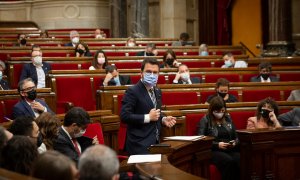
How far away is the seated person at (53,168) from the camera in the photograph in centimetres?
262

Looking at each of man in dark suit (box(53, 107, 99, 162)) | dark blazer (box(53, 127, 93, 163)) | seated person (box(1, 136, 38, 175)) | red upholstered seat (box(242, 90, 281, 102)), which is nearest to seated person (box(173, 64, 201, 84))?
red upholstered seat (box(242, 90, 281, 102))

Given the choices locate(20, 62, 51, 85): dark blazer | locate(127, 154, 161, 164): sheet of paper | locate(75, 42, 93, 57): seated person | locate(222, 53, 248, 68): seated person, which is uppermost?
locate(75, 42, 93, 57): seated person

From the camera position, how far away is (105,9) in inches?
744

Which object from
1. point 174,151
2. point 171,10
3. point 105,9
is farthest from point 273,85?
point 105,9

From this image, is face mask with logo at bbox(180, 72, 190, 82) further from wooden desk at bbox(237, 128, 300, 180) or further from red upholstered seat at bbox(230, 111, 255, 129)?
wooden desk at bbox(237, 128, 300, 180)

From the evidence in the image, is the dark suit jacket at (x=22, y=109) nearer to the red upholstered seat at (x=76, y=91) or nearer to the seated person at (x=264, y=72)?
the red upholstered seat at (x=76, y=91)

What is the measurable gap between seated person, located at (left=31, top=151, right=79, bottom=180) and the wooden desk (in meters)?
3.20

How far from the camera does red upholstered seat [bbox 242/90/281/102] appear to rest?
25.9 ft

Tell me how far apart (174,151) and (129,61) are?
5.54m

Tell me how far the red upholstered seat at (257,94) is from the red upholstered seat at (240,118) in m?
1.04

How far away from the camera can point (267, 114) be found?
6.23m

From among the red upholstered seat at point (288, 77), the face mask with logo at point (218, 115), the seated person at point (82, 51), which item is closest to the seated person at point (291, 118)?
the face mask with logo at point (218, 115)

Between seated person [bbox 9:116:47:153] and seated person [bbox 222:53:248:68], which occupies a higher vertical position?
seated person [bbox 222:53:248:68]

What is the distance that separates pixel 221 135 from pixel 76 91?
271 cm
